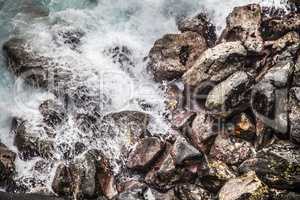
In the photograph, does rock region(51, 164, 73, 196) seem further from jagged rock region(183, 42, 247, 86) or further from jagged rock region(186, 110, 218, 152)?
jagged rock region(183, 42, 247, 86)

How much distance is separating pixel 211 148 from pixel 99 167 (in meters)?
2.60

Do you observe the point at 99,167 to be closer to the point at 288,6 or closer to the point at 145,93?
the point at 145,93

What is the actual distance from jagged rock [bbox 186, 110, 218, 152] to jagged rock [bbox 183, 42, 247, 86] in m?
0.95

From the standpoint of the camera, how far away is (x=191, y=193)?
8.87m

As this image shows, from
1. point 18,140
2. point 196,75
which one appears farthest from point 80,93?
point 196,75

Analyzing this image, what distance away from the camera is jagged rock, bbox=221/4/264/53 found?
10750mm

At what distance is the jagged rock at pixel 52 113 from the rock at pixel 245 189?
455 cm

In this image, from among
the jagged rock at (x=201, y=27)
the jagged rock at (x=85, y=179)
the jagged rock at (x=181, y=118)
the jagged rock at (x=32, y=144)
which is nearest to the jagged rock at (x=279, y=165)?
the jagged rock at (x=181, y=118)

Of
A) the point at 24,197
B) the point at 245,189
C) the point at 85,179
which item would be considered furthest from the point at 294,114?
the point at 24,197

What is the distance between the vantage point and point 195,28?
40.1 ft

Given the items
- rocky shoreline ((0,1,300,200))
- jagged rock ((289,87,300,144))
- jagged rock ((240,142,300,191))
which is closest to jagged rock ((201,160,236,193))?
rocky shoreline ((0,1,300,200))

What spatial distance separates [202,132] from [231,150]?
0.84 meters

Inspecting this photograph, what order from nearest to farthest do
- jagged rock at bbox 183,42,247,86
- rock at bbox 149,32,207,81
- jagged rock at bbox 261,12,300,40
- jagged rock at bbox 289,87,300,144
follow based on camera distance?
jagged rock at bbox 289,87,300,144, jagged rock at bbox 183,42,247,86, jagged rock at bbox 261,12,300,40, rock at bbox 149,32,207,81

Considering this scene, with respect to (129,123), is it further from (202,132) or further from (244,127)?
(244,127)
